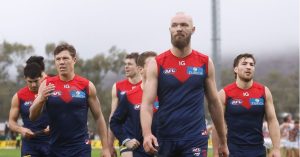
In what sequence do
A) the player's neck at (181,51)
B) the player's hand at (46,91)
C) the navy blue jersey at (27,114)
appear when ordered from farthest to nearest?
the navy blue jersey at (27,114)
the player's hand at (46,91)
the player's neck at (181,51)

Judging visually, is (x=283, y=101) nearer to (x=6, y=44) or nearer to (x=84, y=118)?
(x=6, y=44)

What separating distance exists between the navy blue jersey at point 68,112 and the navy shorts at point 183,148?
1849 mm

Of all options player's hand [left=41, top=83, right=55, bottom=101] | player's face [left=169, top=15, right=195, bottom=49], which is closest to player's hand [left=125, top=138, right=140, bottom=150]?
player's hand [left=41, top=83, right=55, bottom=101]

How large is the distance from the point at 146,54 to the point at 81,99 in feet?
5.51

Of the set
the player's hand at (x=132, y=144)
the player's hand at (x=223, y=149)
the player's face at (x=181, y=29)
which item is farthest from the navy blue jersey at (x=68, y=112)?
the player's face at (x=181, y=29)

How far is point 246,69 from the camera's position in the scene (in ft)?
39.6

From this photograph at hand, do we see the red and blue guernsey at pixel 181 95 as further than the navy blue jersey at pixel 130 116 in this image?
No

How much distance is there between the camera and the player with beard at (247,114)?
463 inches

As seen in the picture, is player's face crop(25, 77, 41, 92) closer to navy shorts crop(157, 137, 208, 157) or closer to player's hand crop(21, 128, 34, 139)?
player's hand crop(21, 128, 34, 139)

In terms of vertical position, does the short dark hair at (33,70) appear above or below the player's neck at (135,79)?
above

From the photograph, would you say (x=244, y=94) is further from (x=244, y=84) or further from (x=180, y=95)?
(x=180, y=95)

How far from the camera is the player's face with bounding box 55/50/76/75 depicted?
10242 millimetres

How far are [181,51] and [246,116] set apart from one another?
3357 millimetres

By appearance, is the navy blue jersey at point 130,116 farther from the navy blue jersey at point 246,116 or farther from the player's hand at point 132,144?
the navy blue jersey at point 246,116
